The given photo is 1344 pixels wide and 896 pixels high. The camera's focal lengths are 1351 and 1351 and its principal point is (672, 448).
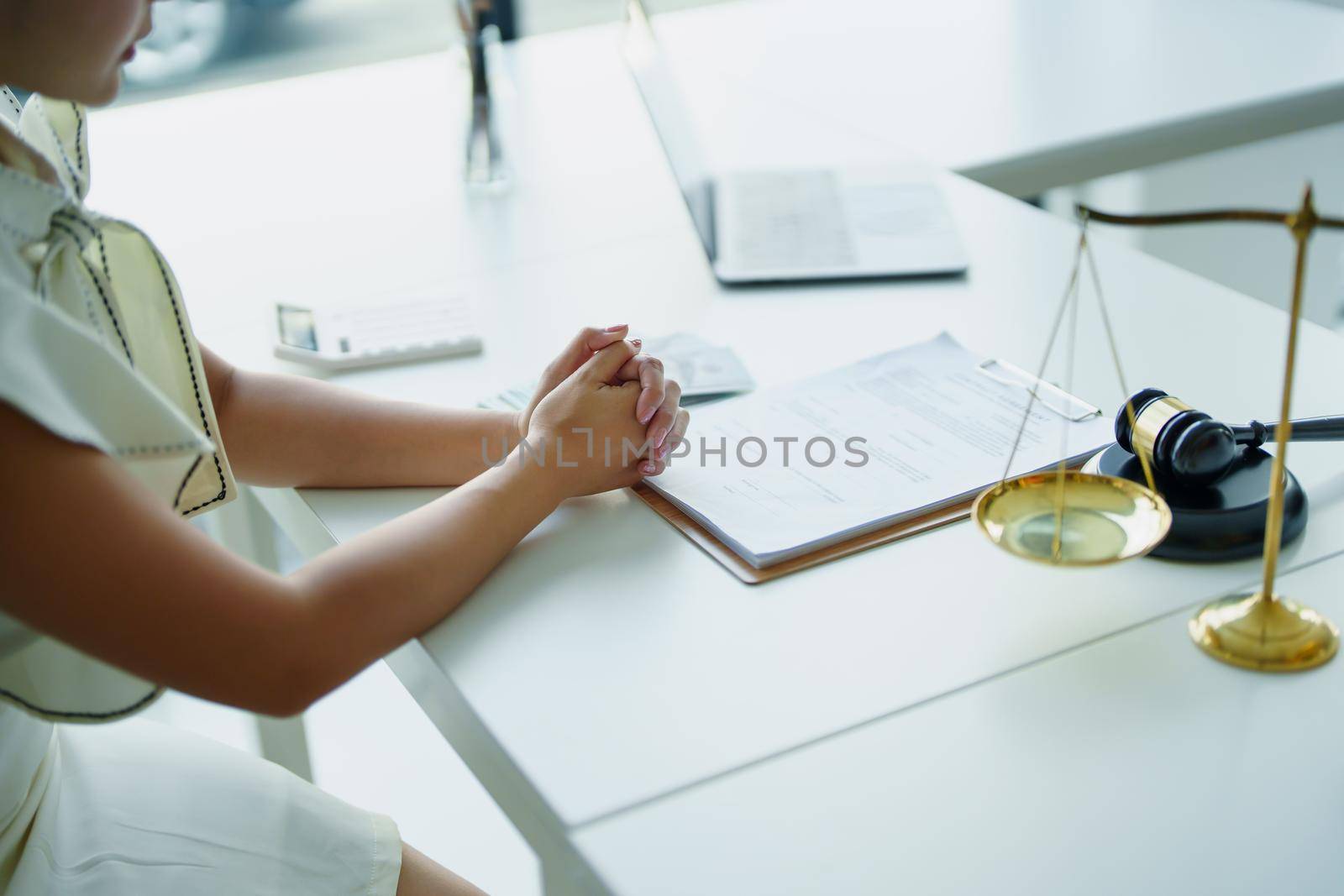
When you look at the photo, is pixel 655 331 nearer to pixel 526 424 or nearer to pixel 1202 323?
pixel 526 424

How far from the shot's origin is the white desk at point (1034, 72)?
1.59 metres

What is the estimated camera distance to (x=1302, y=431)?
34.6 inches

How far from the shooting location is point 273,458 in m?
1.00

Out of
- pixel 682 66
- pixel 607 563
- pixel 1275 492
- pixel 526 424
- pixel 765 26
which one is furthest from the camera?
pixel 765 26

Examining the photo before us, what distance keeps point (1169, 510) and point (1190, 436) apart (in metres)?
0.06

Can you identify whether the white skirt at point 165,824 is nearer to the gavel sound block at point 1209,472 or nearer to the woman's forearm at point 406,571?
the woman's forearm at point 406,571

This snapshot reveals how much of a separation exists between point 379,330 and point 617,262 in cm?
27

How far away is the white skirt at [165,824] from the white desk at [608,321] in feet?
0.41

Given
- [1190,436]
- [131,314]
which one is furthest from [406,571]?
[1190,436]

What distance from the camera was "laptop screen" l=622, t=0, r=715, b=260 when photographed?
1336mm

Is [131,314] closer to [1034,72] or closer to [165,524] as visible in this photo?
[165,524]

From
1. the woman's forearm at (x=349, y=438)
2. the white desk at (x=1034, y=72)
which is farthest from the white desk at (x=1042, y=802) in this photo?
the white desk at (x=1034, y=72)

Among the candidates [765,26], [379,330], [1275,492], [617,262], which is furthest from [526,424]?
[765,26]

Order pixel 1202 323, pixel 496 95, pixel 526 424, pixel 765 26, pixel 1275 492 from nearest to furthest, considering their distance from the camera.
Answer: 1. pixel 1275 492
2. pixel 526 424
3. pixel 1202 323
4. pixel 496 95
5. pixel 765 26
